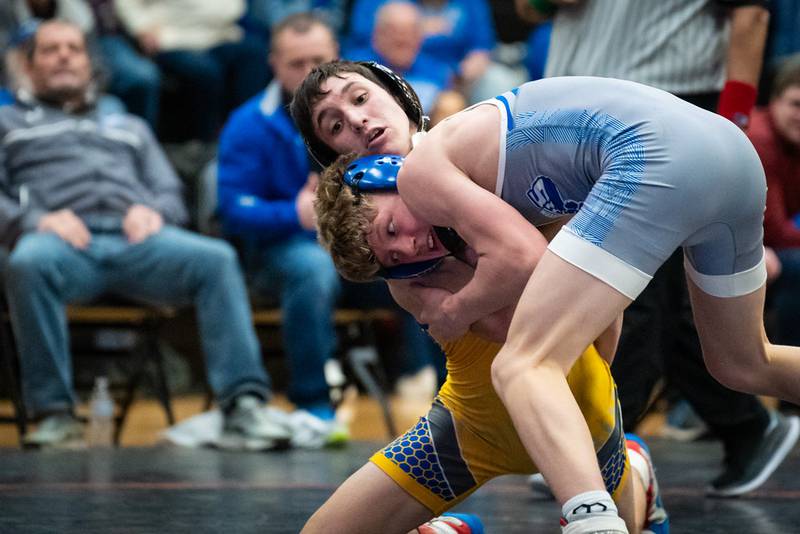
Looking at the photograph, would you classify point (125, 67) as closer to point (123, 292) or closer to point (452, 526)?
point (123, 292)

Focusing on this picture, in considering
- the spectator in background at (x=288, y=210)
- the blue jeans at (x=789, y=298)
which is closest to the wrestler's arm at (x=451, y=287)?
the spectator in background at (x=288, y=210)

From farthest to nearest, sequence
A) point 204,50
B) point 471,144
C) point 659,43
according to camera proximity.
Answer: point 204,50 < point 659,43 < point 471,144

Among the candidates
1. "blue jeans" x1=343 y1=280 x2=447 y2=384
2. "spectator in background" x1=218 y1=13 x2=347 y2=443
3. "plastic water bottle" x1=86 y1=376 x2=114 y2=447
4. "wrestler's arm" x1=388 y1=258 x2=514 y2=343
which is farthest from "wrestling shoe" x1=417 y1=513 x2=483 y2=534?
"blue jeans" x1=343 y1=280 x2=447 y2=384

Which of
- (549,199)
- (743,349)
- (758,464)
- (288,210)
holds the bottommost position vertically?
(288,210)

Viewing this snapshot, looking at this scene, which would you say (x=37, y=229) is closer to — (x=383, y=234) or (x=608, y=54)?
(x=608, y=54)

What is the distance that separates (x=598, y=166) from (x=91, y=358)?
3.25 metres

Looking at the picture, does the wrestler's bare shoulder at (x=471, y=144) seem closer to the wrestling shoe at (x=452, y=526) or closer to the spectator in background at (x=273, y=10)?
the wrestling shoe at (x=452, y=526)

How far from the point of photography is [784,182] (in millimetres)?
4879

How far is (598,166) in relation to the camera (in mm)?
2182

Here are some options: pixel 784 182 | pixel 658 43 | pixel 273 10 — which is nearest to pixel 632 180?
pixel 658 43

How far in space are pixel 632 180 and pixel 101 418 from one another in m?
A: 2.82

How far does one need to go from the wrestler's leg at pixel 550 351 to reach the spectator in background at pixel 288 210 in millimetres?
2460

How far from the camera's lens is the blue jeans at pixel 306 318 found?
452 centimetres

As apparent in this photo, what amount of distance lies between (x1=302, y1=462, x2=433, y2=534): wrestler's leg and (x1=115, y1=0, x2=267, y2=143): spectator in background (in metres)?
3.72
